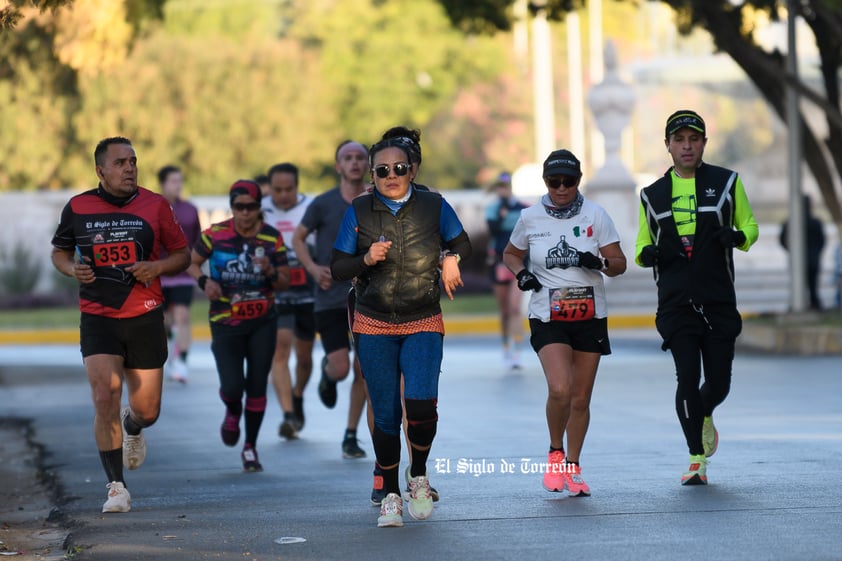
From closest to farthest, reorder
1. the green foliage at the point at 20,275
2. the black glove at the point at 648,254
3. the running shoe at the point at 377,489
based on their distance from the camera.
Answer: the running shoe at the point at 377,489, the black glove at the point at 648,254, the green foliage at the point at 20,275

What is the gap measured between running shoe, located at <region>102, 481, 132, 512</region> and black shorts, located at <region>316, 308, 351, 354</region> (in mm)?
2818

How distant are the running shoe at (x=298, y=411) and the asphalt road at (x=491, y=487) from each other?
0.16 m

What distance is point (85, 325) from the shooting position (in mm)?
9609

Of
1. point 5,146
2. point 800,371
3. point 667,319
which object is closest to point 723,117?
point 5,146

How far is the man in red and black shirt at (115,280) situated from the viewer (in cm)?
953

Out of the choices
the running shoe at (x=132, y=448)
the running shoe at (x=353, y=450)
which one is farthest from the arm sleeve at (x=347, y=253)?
the running shoe at (x=353, y=450)

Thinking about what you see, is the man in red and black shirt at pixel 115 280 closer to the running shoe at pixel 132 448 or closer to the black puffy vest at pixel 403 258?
the running shoe at pixel 132 448

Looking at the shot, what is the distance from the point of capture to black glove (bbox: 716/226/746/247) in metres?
9.64

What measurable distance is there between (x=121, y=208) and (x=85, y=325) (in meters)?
0.64

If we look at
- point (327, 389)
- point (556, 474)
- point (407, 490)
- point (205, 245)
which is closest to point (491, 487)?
point (556, 474)

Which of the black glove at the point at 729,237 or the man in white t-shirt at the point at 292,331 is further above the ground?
the black glove at the point at 729,237

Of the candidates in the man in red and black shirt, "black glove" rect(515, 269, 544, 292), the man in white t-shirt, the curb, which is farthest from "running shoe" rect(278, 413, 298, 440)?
the curb

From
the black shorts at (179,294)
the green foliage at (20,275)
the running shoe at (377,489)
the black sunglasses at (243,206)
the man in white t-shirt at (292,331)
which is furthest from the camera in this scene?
the green foliage at (20,275)

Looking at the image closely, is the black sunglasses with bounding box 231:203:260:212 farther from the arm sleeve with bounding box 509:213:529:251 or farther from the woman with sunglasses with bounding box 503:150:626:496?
the woman with sunglasses with bounding box 503:150:626:496
